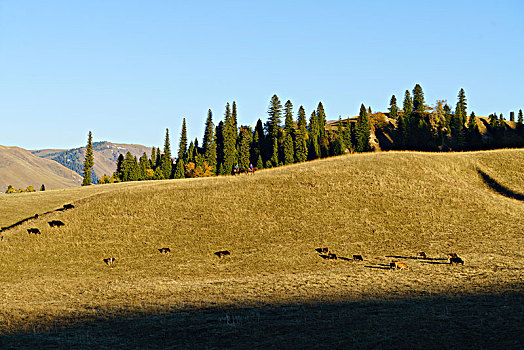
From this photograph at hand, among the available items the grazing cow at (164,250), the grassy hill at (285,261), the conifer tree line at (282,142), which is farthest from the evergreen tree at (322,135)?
the grazing cow at (164,250)

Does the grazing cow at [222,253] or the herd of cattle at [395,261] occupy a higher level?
the grazing cow at [222,253]

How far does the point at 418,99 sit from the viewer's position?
18012 cm

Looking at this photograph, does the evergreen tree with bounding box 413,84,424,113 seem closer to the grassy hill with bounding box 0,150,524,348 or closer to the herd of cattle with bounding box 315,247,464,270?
the grassy hill with bounding box 0,150,524,348

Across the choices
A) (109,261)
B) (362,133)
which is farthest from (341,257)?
(362,133)

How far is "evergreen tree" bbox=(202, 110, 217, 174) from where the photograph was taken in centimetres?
15250

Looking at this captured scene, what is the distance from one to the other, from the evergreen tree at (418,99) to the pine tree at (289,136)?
56.0m

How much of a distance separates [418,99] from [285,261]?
541 feet

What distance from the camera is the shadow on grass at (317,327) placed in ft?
46.0

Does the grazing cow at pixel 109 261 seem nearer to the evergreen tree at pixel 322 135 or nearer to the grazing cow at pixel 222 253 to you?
the grazing cow at pixel 222 253

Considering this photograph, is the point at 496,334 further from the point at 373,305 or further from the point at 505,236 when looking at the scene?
the point at 505,236

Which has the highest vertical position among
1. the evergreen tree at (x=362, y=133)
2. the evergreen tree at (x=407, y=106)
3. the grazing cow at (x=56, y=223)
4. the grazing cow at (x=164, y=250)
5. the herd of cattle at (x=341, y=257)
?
the evergreen tree at (x=407, y=106)

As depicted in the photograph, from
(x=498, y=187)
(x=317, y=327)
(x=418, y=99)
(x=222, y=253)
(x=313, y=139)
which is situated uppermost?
(x=418, y=99)

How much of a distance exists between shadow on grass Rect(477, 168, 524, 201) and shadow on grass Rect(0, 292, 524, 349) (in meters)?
39.0

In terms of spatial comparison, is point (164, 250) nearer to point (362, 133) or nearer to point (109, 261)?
point (109, 261)
